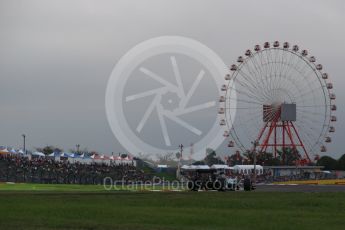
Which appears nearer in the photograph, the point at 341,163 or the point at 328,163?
the point at 341,163

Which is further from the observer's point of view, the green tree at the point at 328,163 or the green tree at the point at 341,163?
the green tree at the point at 328,163

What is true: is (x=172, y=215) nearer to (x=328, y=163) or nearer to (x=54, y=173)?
(x=54, y=173)

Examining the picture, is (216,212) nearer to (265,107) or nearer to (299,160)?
(265,107)

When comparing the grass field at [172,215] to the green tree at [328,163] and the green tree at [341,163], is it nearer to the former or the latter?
the green tree at [341,163]

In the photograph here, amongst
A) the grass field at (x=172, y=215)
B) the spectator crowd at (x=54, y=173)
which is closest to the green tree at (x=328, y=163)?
the spectator crowd at (x=54, y=173)

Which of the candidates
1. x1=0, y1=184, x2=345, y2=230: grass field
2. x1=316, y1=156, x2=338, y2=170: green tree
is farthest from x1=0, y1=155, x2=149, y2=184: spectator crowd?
x1=316, y1=156, x2=338, y2=170: green tree

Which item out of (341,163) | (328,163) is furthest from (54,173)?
(328,163)

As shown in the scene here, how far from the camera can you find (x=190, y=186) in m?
55.0

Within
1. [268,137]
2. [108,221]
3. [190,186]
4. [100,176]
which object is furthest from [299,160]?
[108,221]

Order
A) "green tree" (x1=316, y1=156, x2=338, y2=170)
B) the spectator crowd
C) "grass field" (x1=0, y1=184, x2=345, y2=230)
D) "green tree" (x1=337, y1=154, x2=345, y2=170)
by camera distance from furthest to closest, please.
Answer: "green tree" (x1=316, y1=156, x2=338, y2=170) < "green tree" (x1=337, y1=154, x2=345, y2=170) < the spectator crowd < "grass field" (x1=0, y1=184, x2=345, y2=230)

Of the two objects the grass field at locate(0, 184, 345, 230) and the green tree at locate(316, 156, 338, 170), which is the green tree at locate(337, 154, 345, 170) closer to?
the green tree at locate(316, 156, 338, 170)

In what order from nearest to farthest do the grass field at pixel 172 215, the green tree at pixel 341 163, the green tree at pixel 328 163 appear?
→ the grass field at pixel 172 215, the green tree at pixel 341 163, the green tree at pixel 328 163

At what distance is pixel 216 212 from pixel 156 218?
12.2 feet

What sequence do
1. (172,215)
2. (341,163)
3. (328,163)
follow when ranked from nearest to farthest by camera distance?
1. (172,215)
2. (341,163)
3. (328,163)
